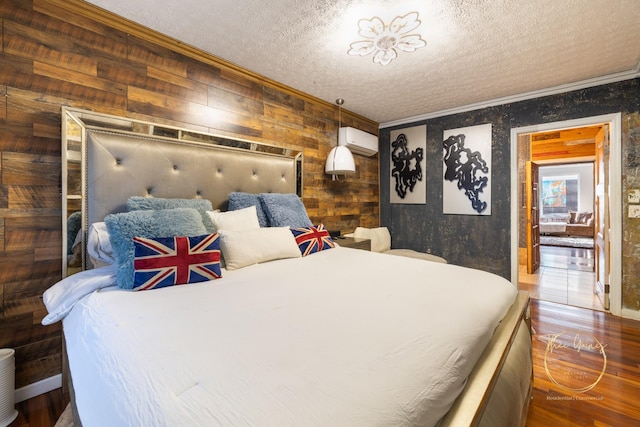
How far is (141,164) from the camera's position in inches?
74.9

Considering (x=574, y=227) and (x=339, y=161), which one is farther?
(x=574, y=227)

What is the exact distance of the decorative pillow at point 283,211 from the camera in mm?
2355

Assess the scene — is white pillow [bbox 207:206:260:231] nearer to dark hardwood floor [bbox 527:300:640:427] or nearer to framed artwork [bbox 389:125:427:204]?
dark hardwood floor [bbox 527:300:640:427]

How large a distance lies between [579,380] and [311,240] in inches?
77.7

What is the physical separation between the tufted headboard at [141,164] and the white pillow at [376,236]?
1.53m

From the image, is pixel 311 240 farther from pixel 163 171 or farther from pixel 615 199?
pixel 615 199

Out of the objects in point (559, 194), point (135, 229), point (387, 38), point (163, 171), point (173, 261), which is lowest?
point (173, 261)

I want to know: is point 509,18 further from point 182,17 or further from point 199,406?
point 199,406

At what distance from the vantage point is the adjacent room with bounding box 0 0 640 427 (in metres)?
0.75

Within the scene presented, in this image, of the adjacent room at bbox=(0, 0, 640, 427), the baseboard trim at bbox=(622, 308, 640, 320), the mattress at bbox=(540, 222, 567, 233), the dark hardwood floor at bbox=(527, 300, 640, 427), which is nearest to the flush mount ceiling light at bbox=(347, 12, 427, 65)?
the adjacent room at bbox=(0, 0, 640, 427)

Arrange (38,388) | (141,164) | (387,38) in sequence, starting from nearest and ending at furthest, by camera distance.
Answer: (38,388), (141,164), (387,38)

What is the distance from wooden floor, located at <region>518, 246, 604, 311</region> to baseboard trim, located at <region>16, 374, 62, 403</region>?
4.55 meters

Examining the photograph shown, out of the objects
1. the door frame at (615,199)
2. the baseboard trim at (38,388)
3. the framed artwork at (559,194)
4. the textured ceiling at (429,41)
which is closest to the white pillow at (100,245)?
the baseboard trim at (38,388)

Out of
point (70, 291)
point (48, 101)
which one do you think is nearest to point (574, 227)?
point (70, 291)
